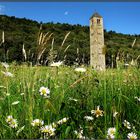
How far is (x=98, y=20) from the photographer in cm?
2078

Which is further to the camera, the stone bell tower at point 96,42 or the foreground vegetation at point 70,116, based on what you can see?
the stone bell tower at point 96,42

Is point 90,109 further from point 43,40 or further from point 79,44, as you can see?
point 79,44

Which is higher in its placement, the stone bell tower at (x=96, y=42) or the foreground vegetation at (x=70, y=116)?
the stone bell tower at (x=96, y=42)

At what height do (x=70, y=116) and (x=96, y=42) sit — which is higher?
(x=96, y=42)

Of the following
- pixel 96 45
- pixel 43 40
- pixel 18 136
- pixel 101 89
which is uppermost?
pixel 96 45

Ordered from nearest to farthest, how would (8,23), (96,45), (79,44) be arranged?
(96,45) < (79,44) < (8,23)

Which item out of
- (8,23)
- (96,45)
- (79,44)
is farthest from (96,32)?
(8,23)

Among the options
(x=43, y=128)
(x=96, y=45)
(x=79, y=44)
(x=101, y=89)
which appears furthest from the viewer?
(x=79, y=44)

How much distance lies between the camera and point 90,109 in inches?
133

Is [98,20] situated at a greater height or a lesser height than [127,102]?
greater

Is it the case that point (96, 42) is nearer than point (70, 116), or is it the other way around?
point (70, 116)

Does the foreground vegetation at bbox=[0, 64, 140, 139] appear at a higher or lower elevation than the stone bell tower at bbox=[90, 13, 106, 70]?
lower

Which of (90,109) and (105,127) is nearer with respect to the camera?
(105,127)

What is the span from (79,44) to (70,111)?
2813cm
